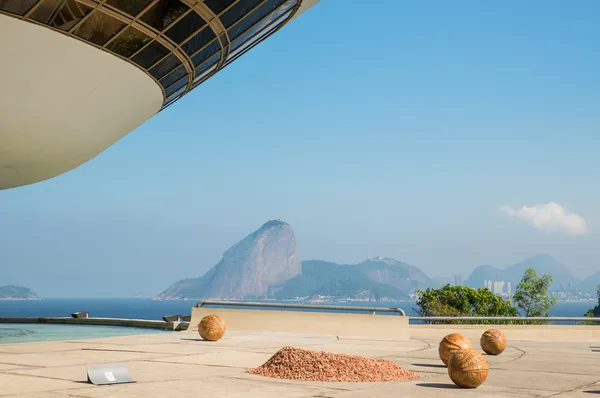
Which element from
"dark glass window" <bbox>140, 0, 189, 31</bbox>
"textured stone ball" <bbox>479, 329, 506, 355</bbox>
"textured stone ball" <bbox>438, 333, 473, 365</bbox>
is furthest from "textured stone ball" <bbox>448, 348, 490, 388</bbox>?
"dark glass window" <bbox>140, 0, 189, 31</bbox>

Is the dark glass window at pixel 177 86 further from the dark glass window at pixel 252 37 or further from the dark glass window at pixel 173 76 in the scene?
the dark glass window at pixel 252 37

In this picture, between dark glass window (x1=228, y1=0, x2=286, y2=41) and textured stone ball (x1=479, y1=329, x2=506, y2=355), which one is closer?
textured stone ball (x1=479, y1=329, x2=506, y2=355)

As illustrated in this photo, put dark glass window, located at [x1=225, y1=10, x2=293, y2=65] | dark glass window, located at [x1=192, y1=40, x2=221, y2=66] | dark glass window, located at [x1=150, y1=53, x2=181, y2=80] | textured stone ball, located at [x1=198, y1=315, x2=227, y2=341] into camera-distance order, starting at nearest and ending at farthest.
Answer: textured stone ball, located at [x1=198, y1=315, x2=227, y2=341], dark glass window, located at [x1=150, y1=53, x2=181, y2=80], dark glass window, located at [x1=192, y1=40, x2=221, y2=66], dark glass window, located at [x1=225, y1=10, x2=293, y2=65]

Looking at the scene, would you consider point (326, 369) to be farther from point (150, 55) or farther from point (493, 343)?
point (150, 55)

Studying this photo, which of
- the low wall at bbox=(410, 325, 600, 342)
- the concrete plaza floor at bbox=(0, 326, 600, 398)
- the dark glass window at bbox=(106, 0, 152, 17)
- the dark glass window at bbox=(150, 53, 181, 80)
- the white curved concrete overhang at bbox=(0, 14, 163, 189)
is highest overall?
the dark glass window at bbox=(150, 53, 181, 80)

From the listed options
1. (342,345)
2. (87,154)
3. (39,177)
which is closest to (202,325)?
(342,345)

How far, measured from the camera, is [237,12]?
20.9 m

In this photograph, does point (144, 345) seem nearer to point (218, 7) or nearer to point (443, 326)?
point (218, 7)

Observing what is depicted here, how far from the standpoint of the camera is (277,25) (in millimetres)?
24688

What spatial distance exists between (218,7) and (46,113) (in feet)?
25.5

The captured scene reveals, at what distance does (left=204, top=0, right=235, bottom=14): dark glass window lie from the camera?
63.8ft

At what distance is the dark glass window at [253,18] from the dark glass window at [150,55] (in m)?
2.15

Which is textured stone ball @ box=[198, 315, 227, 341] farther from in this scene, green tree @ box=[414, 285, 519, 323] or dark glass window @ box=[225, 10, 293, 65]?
green tree @ box=[414, 285, 519, 323]

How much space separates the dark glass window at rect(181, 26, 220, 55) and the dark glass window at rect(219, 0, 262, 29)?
0.52 metres
